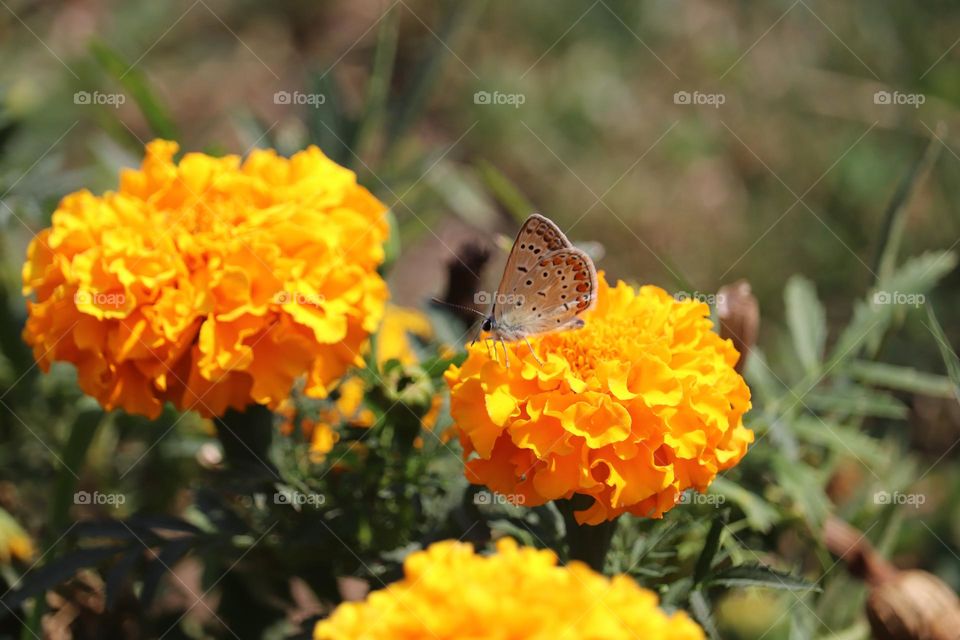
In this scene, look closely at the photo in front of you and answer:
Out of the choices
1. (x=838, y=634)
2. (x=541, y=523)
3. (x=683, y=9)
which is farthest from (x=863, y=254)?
(x=541, y=523)

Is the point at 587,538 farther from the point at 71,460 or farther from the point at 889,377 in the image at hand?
the point at 71,460

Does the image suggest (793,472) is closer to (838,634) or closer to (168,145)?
(838,634)

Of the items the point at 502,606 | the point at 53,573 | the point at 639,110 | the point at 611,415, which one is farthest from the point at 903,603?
the point at 639,110

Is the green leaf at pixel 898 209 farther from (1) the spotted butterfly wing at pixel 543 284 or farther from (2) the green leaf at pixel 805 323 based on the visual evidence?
(1) the spotted butterfly wing at pixel 543 284

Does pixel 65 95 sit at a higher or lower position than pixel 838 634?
higher

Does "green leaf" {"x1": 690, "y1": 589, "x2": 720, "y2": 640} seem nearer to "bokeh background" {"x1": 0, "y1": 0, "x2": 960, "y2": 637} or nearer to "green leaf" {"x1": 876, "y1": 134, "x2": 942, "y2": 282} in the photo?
"green leaf" {"x1": 876, "y1": 134, "x2": 942, "y2": 282}

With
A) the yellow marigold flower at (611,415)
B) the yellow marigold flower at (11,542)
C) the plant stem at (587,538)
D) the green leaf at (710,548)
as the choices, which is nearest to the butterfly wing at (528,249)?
the yellow marigold flower at (611,415)

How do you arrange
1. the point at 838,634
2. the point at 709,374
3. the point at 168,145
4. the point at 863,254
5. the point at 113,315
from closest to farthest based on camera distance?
the point at 709,374 → the point at 113,315 → the point at 168,145 → the point at 838,634 → the point at 863,254
